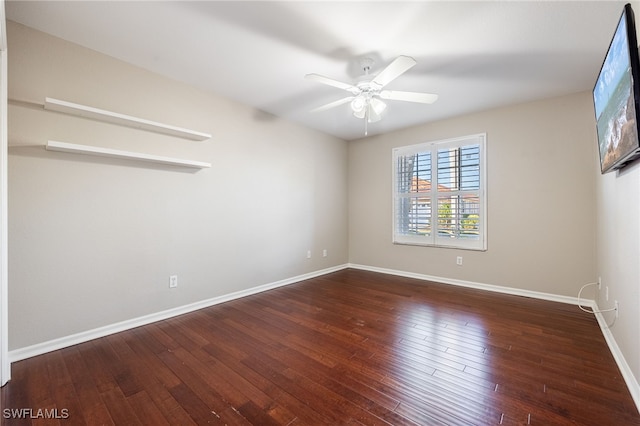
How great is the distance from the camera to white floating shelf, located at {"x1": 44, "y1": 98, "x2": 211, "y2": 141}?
2046 mm

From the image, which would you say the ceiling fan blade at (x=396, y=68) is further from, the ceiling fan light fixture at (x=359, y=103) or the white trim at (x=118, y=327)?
the white trim at (x=118, y=327)

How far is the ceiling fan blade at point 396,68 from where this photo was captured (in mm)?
1862

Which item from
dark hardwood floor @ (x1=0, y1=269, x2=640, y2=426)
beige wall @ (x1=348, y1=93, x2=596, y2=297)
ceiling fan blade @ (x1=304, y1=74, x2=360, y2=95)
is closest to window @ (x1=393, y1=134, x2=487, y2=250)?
beige wall @ (x1=348, y1=93, x2=596, y2=297)

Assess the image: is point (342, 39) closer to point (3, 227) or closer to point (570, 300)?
point (3, 227)

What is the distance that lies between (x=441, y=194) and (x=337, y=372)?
316cm

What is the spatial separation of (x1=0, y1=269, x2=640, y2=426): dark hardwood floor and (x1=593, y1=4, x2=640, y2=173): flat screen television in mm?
1448

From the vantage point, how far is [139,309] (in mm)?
2578

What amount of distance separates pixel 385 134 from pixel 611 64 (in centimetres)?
312

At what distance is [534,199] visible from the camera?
11.0ft

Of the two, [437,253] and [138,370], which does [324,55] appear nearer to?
[138,370]

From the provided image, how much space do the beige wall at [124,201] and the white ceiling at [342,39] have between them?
28 centimetres

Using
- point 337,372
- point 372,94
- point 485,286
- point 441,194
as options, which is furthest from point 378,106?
point 485,286

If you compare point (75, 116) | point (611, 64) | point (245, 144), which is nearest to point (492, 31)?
point (611, 64)

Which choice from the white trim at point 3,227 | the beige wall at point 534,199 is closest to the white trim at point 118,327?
the white trim at point 3,227
